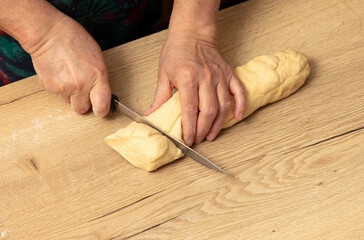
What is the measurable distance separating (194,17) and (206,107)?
0.33m

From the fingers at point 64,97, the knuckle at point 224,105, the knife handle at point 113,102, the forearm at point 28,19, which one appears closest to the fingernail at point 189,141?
the knuckle at point 224,105

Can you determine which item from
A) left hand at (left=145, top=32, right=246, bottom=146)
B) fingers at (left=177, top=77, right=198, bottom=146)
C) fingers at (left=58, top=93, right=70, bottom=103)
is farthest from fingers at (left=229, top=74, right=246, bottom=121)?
fingers at (left=58, top=93, right=70, bottom=103)

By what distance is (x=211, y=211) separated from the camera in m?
1.15

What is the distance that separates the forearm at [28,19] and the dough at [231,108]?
396mm

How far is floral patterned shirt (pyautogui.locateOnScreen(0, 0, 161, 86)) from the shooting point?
1.50 m

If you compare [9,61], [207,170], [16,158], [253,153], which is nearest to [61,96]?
[16,158]

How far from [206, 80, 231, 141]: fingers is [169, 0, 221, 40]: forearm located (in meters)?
0.21

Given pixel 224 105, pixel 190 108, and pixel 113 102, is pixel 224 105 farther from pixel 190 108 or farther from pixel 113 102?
pixel 113 102

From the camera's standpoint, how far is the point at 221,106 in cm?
125

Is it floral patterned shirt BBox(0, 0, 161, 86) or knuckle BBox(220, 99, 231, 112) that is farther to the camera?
floral patterned shirt BBox(0, 0, 161, 86)

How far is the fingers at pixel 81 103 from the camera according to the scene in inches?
50.3

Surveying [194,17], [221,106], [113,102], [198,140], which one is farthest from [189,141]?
[194,17]

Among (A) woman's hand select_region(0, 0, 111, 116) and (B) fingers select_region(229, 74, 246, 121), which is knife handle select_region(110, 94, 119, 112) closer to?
(A) woman's hand select_region(0, 0, 111, 116)

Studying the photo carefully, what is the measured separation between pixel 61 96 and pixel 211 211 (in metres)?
0.61
